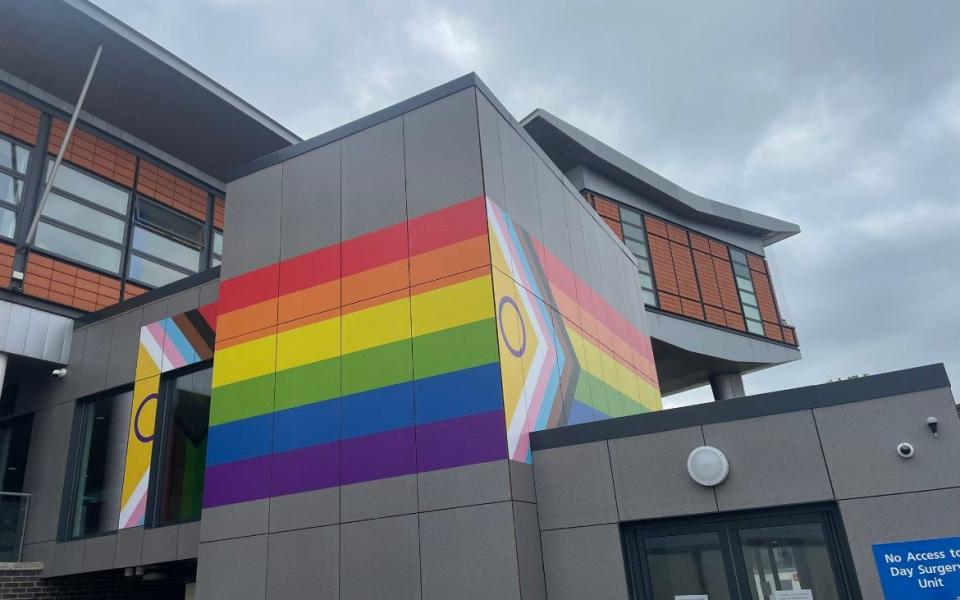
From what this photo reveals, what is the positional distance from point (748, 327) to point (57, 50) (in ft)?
70.7

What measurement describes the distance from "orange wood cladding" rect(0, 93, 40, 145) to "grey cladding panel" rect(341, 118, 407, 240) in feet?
28.7

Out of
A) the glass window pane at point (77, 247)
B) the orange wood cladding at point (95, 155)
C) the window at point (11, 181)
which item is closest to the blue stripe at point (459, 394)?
the glass window pane at point (77, 247)

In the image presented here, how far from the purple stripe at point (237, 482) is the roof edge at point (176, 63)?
9.84 metres

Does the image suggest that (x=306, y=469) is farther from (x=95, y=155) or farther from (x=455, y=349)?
(x=95, y=155)

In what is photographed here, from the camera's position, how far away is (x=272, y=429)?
9930 mm

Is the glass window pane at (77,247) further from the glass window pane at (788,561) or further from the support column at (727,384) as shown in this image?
the support column at (727,384)

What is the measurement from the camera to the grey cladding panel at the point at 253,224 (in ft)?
36.6

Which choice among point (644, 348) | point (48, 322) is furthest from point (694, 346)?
point (48, 322)

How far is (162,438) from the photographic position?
480 inches

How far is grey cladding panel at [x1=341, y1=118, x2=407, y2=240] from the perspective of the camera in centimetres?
1006

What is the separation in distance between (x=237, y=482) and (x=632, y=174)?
54.0 ft

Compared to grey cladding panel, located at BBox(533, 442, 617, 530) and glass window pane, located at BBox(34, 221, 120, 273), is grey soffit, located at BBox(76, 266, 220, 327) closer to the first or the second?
glass window pane, located at BBox(34, 221, 120, 273)

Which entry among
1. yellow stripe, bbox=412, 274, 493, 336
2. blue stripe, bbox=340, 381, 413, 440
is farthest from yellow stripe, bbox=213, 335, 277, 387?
yellow stripe, bbox=412, 274, 493, 336

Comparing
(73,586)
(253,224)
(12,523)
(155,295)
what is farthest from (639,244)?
(12,523)
